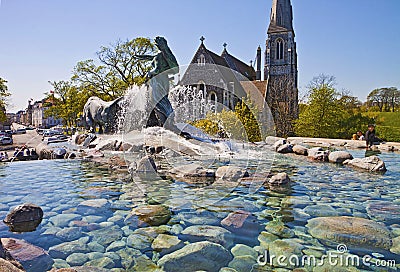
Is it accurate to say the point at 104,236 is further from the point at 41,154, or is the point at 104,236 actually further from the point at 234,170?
the point at 41,154

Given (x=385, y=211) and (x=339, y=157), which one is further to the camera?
(x=339, y=157)

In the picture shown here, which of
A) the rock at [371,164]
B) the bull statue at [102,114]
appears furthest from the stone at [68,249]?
the bull statue at [102,114]

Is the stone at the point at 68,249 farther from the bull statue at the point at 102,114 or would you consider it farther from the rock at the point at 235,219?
the bull statue at the point at 102,114

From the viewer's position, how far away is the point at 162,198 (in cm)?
604

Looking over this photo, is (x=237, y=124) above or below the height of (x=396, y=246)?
above

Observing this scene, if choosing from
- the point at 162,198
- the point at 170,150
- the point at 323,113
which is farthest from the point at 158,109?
the point at 323,113

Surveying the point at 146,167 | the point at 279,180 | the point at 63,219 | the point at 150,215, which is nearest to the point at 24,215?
the point at 63,219

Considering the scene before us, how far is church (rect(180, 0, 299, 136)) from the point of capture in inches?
1566

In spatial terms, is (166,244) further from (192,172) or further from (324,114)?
(324,114)

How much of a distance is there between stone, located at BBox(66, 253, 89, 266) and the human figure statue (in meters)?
9.53

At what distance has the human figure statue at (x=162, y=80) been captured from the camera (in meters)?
12.6

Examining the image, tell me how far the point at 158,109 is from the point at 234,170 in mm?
6281

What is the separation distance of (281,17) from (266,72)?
8716mm

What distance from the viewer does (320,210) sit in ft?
17.0
